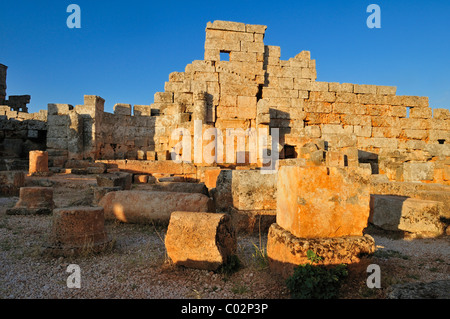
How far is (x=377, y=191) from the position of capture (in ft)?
22.3

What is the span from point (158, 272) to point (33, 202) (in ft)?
15.2

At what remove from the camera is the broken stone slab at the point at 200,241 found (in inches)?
138

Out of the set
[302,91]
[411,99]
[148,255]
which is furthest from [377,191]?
[411,99]

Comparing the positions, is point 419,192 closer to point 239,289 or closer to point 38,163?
point 239,289

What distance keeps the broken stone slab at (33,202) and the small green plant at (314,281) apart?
5884 millimetres

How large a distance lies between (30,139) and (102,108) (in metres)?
3.96

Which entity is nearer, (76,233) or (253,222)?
(76,233)

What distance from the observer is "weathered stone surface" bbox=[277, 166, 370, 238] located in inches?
122

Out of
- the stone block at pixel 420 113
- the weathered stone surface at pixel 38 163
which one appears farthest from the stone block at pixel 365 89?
the weathered stone surface at pixel 38 163

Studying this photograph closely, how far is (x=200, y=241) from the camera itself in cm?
360

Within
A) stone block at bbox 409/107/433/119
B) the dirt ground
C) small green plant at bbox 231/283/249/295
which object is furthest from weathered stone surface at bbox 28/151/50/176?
stone block at bbox 409/107/433/119

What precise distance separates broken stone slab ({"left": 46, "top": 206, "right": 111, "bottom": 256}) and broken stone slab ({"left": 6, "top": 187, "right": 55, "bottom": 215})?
8.57ft

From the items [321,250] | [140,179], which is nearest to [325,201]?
[321,250]

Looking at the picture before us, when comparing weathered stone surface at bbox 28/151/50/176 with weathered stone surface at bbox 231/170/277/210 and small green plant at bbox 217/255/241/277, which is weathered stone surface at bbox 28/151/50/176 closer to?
weathered stone surface at bbox 231/170/277/210
